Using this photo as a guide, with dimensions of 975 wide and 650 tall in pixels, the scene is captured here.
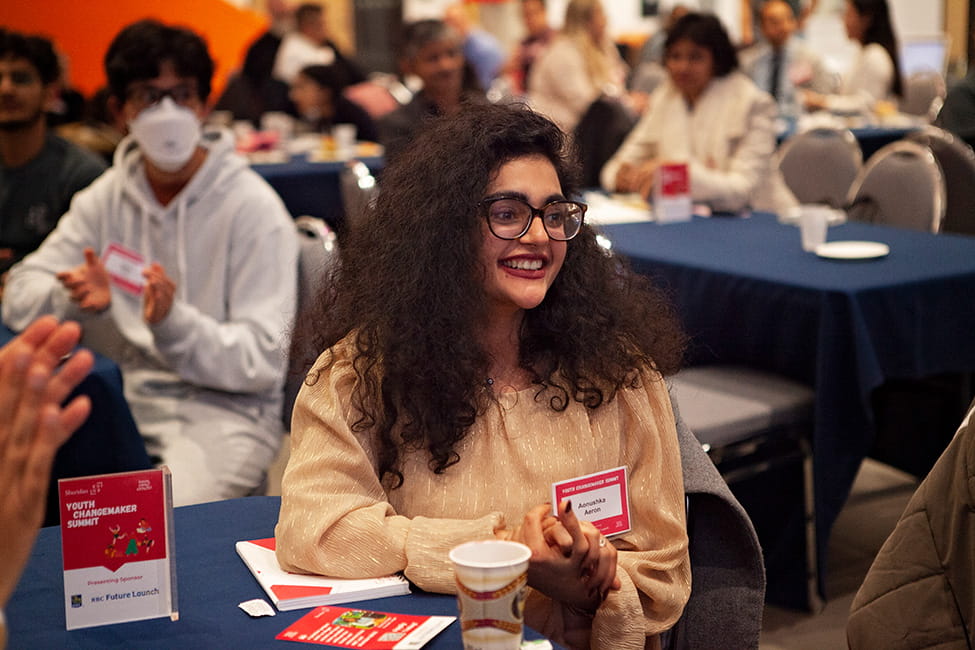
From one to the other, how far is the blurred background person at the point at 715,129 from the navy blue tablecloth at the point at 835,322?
37.2 inches

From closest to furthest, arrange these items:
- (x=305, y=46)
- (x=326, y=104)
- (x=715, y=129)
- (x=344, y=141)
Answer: (x=715, y=129) < (x=344, y=141) < (x=326, y=104) < (x=305, y=46)

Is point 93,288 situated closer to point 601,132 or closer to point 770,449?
point 770,449

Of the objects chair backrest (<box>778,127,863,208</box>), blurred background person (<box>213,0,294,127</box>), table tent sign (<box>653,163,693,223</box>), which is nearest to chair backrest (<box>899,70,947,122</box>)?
chair backrest (<box>778,127,863,208</box>)

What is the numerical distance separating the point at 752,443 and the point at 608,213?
1.59 metres

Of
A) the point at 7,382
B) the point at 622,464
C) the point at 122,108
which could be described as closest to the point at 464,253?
the point at 622,464

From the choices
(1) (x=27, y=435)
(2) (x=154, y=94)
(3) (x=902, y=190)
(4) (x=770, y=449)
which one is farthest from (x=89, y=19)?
(1) (x=27, y=435)

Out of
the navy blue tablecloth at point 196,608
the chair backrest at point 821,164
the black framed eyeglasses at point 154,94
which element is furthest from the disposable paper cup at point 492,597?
the chair backrest at point 821,164

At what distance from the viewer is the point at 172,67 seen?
2951 mm

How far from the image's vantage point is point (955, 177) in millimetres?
4551

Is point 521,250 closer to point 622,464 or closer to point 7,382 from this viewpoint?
point 622,464

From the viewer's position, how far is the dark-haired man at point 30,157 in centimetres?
365

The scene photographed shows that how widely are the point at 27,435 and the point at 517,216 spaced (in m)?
0.84

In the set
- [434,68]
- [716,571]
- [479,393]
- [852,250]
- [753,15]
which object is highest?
[753,15]

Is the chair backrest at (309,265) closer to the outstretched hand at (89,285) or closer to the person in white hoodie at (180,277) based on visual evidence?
the person in white hoodie at (180,277)
